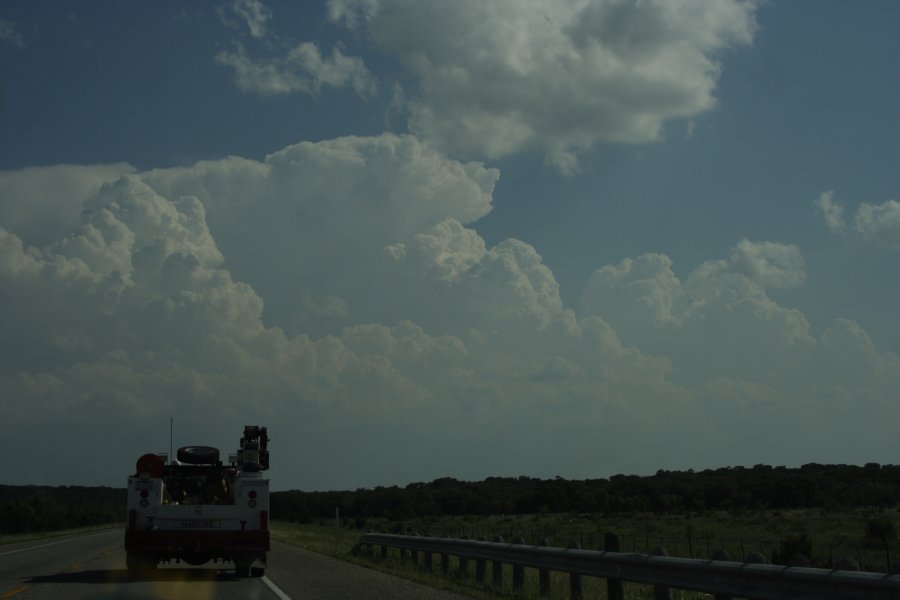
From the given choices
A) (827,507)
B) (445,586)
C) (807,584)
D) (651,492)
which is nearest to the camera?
(807,584)

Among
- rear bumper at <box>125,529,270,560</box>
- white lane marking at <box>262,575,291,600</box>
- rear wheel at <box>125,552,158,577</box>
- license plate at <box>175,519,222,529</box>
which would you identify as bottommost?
white lane marking at <box>262,575,291,600</box>

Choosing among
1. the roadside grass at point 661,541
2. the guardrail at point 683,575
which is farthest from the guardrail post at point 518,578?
the roadside grass at point 661,541

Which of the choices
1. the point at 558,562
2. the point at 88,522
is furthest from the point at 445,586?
the point at 88,522

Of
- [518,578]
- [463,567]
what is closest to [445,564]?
[463,567]

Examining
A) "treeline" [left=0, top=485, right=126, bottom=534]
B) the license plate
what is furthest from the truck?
"treeline" [left=0, top=485, right=126, bottom=534]

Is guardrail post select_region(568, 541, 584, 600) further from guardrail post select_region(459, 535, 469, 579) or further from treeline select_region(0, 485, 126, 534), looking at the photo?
treeline select_region(0, 485, 126, 534)

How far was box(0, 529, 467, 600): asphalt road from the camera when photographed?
52.8 ft

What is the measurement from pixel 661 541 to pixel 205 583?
21.6 metres

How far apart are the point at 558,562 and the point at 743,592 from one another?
5.09 meters

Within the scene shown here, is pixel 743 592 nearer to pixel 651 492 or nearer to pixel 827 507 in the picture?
pixel 827 507

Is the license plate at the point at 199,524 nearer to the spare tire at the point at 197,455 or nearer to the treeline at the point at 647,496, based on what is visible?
the spare tire at the point at 197,455

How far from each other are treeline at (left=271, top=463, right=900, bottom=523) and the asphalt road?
45563mm

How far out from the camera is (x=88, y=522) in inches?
4616

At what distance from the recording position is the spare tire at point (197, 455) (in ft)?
68.4
